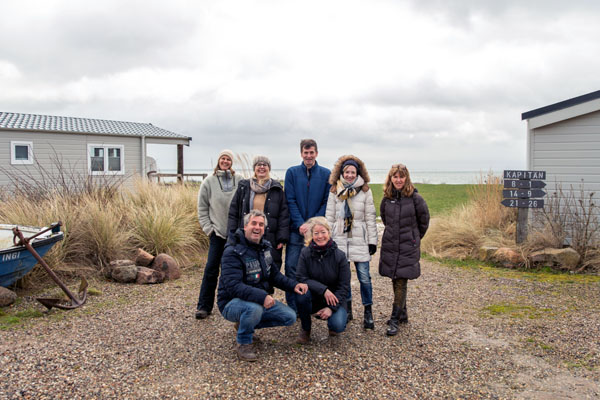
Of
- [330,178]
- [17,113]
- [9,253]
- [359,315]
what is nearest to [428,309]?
[359,315]

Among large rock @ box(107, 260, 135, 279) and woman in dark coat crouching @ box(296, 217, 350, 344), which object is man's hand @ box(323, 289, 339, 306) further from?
large rock @ box(107, 260, 135, 279)

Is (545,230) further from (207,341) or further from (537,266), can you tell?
(207,341)

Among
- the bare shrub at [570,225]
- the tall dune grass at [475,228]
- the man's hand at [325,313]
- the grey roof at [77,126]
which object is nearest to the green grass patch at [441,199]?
the tall dune grass at [475,228]

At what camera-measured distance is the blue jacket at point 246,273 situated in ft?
13.0

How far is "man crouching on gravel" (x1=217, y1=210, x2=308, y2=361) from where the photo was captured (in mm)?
3934

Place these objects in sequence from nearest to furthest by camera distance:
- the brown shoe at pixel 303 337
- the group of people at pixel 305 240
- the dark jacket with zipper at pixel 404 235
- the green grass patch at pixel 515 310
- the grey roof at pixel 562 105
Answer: the group of people at pixel 305 240
the brown shoe at pixel 303 337
the dark jacket with zipper at pixel 404 235
the green grass patch at pixel 515 310
the grey roof at pixel 562 105

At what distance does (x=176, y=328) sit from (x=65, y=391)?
1.50 meters

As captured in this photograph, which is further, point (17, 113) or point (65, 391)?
point (17, 113)

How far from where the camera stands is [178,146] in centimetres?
2194

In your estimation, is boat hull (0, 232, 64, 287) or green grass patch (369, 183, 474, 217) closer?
boat hull (0, 232, 64, 287)

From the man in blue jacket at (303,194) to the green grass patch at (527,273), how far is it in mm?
3925

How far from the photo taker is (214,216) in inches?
203

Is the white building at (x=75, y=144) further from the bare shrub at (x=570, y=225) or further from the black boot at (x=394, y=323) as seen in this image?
the black boot at (x=394, y=323)

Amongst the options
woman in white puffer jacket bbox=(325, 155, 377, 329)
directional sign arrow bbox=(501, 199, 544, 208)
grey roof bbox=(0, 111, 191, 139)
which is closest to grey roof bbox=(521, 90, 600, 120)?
directional sign arrow bbox=(501, 199, 544, 208)
